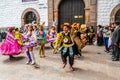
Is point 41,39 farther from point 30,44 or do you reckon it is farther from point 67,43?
point 67,43

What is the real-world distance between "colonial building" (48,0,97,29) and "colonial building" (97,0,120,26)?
0.38 m

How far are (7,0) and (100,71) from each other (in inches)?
576

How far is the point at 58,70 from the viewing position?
8180 millimetres

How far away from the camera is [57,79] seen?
7188 mm

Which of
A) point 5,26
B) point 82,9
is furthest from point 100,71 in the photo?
point 5,26

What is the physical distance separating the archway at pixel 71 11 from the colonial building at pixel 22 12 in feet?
3.99

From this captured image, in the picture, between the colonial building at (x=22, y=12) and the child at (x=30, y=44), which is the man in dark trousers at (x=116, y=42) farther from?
the colonial building at (x=22, y=12)

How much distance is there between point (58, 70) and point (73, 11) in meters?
10.4

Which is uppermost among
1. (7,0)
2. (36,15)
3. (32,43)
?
(7,0)

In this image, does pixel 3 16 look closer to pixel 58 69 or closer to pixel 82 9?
pixel 82 9

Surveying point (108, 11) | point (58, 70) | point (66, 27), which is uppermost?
point (108, 11)

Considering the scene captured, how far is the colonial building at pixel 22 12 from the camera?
18.8 metres

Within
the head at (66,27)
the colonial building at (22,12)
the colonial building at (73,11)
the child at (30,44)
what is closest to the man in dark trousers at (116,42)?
the head at (66,27)

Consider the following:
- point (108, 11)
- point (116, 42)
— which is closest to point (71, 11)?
point (108, 11)
